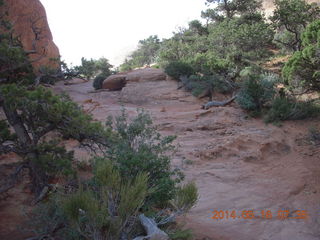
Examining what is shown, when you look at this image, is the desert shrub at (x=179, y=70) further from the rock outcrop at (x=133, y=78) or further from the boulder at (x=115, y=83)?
the boulder at (x=115, y=83)

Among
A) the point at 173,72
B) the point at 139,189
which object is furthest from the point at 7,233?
the point at 173,72

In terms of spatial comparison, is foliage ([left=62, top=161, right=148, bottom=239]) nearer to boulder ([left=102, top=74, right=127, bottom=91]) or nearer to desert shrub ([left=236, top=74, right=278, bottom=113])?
desert shrub ([left=236, top=74, right=278, bottom=113])

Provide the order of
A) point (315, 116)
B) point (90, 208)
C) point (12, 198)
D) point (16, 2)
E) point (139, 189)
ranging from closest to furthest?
point (90, 208), point (139, 189), point (12, 198), point (315, 116), point (16, 2)

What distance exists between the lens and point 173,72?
20328mm

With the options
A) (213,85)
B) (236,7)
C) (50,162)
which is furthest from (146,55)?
(50,162)

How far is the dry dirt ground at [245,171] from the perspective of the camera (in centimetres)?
534

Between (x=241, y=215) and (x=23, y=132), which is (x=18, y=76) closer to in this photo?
(x=23, y=132)

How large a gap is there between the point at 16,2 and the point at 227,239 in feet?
78.2

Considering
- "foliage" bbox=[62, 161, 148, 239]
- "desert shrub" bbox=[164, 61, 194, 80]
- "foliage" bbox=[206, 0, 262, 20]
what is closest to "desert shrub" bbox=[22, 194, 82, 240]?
"foliage" bbox=[62, 161, 148, 239]

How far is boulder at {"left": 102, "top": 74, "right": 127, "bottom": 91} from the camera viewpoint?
75.9 feet

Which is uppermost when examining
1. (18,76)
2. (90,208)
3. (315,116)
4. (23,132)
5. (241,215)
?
(18,76)

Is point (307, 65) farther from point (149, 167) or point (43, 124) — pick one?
point (43, 124)
